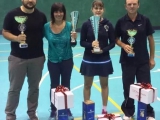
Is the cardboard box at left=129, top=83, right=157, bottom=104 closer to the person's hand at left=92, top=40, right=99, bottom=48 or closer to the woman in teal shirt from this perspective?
the person's hand at left=92, top=40, right=99, bottom=48

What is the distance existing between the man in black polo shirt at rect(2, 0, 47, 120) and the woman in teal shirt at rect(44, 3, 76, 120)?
0.13 metres

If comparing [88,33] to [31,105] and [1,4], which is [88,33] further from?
[1,4]

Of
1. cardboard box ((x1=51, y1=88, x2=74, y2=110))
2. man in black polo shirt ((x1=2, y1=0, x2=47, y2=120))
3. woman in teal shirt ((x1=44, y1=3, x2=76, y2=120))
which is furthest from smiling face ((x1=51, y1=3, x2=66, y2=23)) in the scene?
cardboard box ((x1=51, y1=88, x2=74, y2=110))

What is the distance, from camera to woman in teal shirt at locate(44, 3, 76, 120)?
3.58m

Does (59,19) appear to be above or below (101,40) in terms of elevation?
above

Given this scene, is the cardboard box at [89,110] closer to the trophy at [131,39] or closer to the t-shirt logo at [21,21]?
the trophy at [131,39]

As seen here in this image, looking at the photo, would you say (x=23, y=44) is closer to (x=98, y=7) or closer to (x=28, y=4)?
(x=28, y=4)

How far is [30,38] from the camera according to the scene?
11.6 ft


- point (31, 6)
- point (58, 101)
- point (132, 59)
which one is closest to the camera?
point (58, 101)

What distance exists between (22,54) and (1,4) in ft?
30.2

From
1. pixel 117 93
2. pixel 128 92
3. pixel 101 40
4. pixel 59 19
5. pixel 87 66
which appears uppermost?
pixel 59 19

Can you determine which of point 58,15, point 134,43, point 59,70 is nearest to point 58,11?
point 58,15

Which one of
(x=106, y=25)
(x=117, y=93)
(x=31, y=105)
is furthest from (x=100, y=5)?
(x=117, y=93)

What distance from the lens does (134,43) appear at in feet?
11.9
